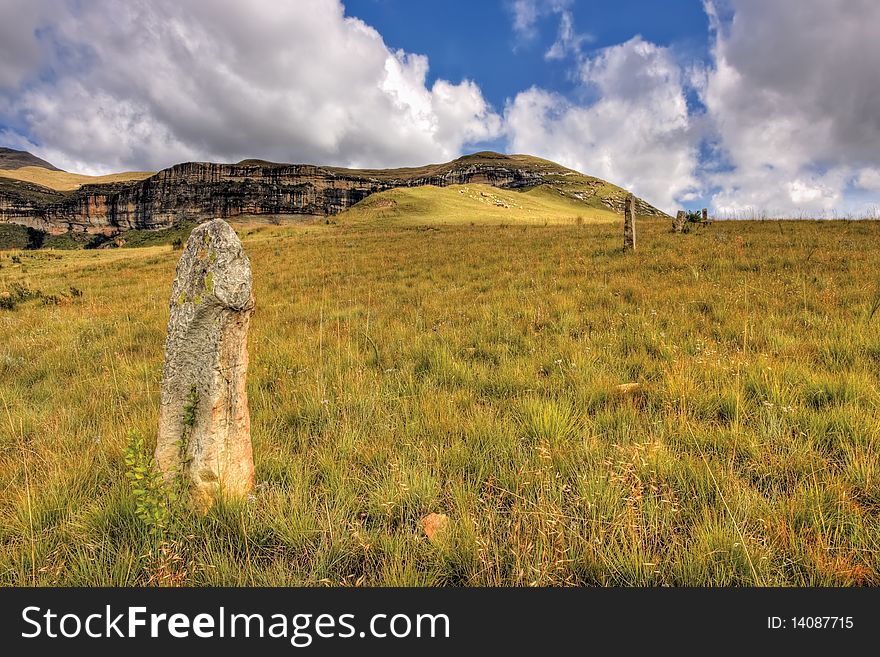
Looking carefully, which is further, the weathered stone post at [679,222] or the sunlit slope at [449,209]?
the sunlit slope at [449,209]

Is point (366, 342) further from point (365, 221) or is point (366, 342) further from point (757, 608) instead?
point (365, 221)

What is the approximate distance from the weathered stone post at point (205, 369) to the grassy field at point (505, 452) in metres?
0.27

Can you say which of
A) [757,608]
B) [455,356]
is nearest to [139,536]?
[757,608]

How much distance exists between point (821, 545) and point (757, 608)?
0.48 metres

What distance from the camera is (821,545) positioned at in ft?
5.72

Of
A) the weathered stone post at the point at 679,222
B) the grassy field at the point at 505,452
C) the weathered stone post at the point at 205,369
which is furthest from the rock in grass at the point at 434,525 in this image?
the weathered stone post at the point at 679,222

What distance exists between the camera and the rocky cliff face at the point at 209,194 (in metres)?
178

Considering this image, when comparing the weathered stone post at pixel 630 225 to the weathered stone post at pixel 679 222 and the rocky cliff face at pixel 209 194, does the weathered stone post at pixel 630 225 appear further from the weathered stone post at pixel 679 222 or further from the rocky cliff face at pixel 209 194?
the rocky cliff face at pixel 209 194

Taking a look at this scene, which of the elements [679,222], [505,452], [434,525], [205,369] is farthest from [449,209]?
[434,525]

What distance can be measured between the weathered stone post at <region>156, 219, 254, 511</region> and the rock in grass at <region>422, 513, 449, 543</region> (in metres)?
1.24

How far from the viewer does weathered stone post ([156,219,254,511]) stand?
90.5 inches

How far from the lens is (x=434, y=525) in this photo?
2.09m

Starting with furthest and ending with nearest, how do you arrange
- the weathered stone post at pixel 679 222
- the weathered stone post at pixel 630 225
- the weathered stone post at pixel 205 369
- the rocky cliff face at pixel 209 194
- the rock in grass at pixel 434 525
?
the rocky cliff face at pixel 209 194 → the weathered stone post at pixel 679 222 → the weathered stone post at pixel 630 225 → the weathered stone post at pixel 205 369 → the rock in grass at pixel 434 525

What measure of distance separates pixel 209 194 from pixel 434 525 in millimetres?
225198
